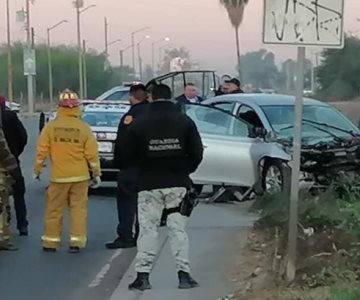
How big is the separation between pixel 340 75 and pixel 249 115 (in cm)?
5074

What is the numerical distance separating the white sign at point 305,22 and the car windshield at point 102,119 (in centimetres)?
1057

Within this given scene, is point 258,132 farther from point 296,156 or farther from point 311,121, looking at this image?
point 296,156

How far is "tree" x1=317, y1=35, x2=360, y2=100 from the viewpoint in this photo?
6294cm

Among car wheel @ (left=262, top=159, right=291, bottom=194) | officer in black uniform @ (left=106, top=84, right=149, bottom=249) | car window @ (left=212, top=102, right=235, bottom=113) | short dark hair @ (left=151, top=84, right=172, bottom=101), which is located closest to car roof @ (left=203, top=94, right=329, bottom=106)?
car window @ (left=212, top=102, right=235, bottom=113)

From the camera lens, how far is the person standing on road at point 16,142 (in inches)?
508

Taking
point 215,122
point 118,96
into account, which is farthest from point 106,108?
point 118,96

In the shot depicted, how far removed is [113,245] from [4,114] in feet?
7.43

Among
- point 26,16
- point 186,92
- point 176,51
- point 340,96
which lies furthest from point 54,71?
point 186,92

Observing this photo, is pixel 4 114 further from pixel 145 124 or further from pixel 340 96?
pixel 340 96

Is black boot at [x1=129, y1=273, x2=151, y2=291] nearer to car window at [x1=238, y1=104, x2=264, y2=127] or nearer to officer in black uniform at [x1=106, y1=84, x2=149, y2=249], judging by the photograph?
officer in black uniform at [x1=106, y1=84, x2=149, y2=249]

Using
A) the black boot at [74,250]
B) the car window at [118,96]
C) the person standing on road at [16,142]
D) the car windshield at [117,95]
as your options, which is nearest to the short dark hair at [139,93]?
the black boot at [74,250]

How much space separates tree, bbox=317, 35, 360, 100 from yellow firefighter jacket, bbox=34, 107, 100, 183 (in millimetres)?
51121

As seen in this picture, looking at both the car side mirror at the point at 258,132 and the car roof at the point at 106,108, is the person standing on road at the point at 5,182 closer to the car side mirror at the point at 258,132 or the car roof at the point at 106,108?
the car side mirror at the point at 258,132

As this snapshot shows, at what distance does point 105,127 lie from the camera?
18266 millimetres
